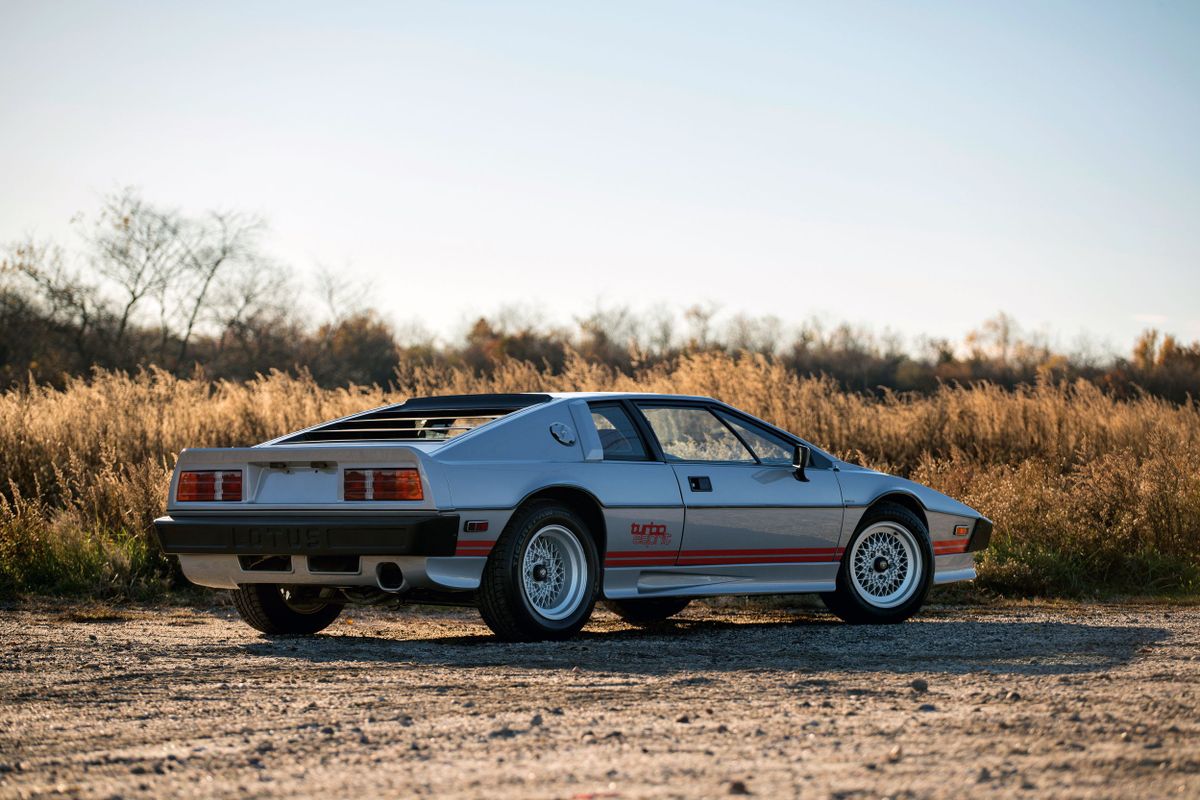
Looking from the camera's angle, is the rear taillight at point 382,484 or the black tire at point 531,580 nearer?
the rear taillight at point 382,484

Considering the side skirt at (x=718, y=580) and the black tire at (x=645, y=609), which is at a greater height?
the side skirt at (x=718, y=580)

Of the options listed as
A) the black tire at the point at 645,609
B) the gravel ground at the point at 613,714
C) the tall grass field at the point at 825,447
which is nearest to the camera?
the gravel ground at the point at 613,714

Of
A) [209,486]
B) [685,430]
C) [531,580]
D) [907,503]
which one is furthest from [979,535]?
[685,430]

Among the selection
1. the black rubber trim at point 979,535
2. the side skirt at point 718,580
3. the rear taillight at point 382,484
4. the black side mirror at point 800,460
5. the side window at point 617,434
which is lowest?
the side skirt at point 718,580

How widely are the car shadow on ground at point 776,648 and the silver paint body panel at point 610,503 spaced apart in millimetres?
364

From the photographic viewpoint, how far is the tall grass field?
1263 cm

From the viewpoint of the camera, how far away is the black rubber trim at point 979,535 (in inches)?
407

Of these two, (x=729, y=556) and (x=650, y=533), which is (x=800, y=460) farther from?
(x=650, y=533)

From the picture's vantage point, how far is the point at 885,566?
9.84 m

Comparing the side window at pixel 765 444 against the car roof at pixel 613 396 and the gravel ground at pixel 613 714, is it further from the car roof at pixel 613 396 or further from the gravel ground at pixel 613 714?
the gravel ground at pixel 613 714

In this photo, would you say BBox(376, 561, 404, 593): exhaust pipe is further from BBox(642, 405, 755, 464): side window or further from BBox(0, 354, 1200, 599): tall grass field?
BBox(642, 405, 755, 464): side window

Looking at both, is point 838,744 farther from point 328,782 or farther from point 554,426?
point 554,426

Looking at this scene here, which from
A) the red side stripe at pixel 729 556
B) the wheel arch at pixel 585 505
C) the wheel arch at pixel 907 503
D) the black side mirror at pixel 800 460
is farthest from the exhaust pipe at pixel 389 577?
the wheel arch at pixel 907 503

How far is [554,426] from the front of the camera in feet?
27.9
